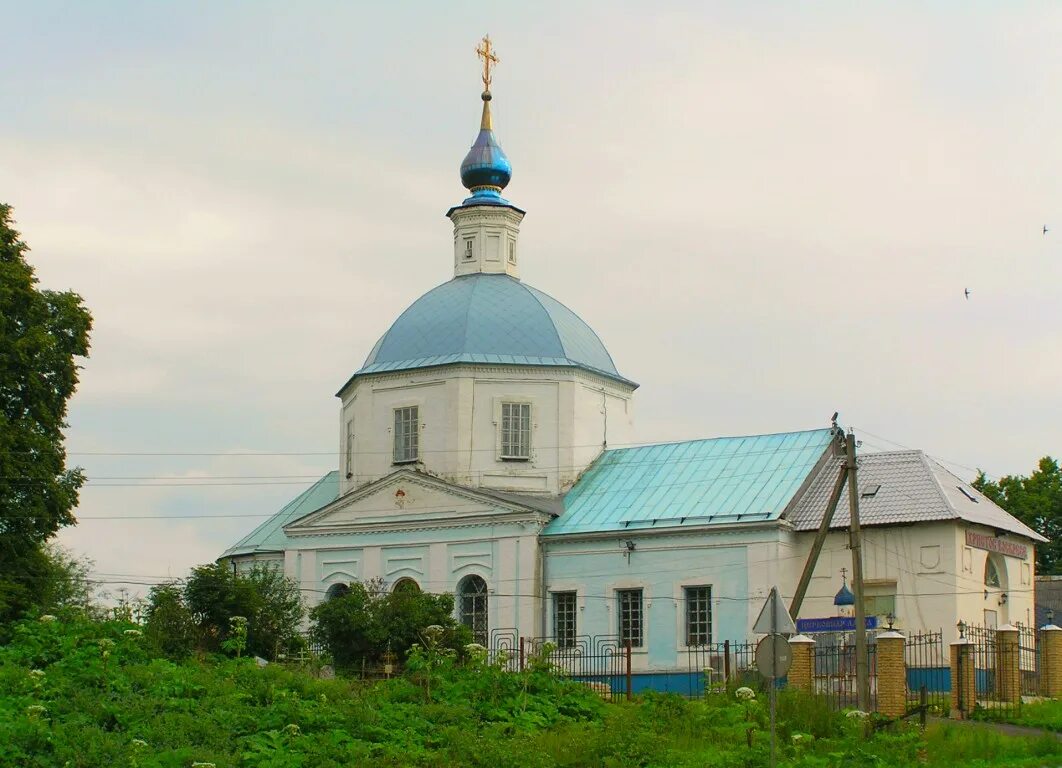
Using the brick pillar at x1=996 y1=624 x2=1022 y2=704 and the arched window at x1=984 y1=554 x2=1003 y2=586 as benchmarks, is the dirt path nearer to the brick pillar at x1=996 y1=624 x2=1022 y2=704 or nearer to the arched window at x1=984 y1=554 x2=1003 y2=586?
the brick pillar at x1=996 y1=624 x2=1022 y2=704

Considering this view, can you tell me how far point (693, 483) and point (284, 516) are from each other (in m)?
13.1

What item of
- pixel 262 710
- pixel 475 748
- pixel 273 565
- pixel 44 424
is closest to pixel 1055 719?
pixel 475 748

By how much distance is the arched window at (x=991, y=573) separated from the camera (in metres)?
35.0

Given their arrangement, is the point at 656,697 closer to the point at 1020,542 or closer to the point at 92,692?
the point at 92,692

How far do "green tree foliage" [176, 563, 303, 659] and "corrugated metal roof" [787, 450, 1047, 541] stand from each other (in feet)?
36.8

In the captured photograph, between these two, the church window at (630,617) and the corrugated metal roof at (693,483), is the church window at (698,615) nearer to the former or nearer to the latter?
the church window at (630,617)

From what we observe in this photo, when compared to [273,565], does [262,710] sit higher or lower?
lower

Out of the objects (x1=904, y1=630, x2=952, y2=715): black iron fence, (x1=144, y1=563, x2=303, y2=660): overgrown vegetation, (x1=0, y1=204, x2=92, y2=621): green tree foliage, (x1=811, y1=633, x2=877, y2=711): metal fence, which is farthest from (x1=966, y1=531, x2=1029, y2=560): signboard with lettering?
(x1=0, y1=204, x2=92, y2=621): green tree foliage

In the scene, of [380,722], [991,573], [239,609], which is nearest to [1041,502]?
[991,573]

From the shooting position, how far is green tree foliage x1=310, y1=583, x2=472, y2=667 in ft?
106

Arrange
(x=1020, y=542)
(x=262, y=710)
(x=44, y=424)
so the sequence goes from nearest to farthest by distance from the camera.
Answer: (x=262, y=710)
(x=44, y=424)
(x=1020, y=542)

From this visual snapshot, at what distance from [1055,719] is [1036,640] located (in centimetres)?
529

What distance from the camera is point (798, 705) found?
76.7 ft

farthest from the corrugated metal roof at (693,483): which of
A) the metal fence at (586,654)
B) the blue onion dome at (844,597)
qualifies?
the metal fence at (586,654)
